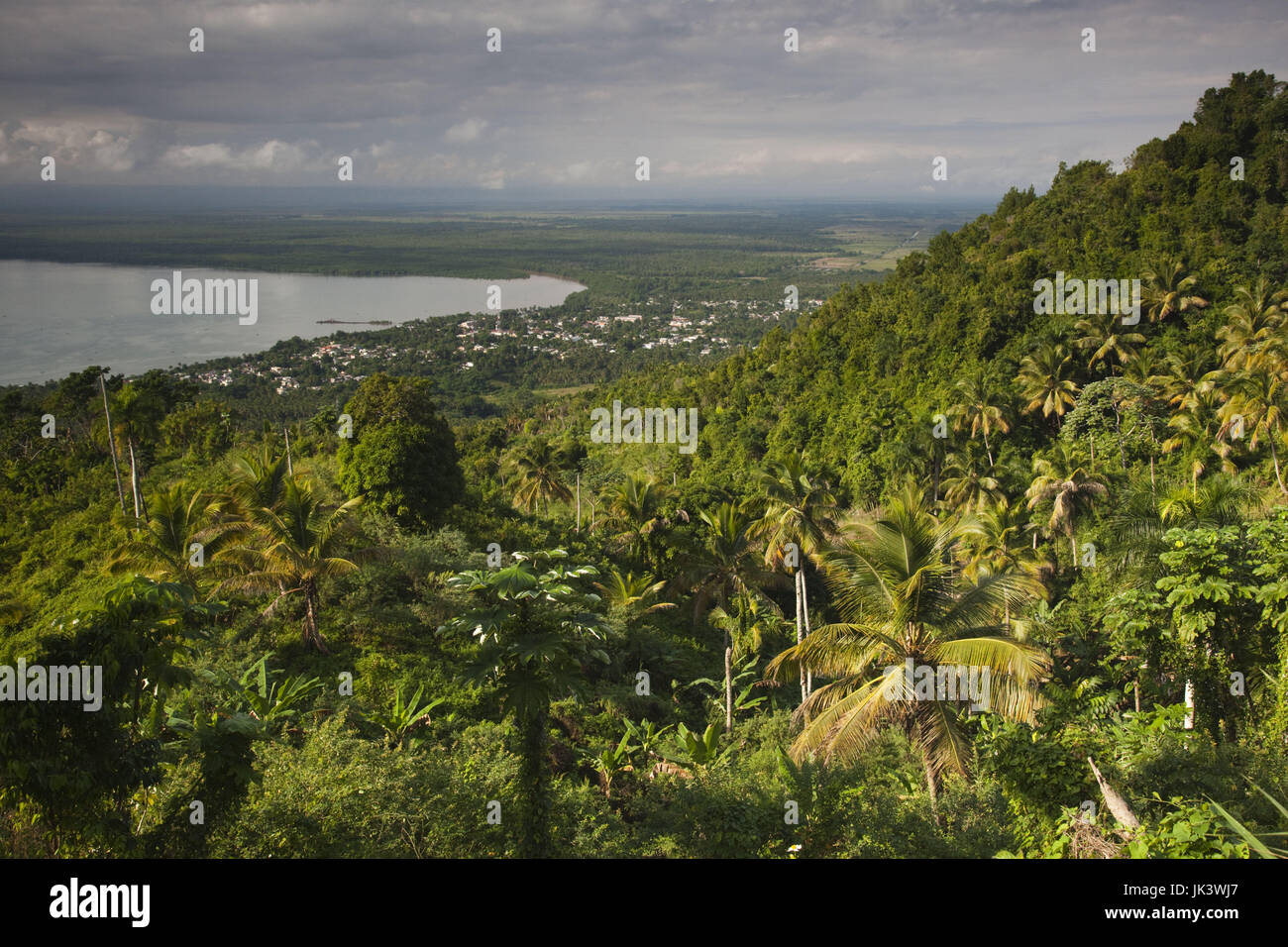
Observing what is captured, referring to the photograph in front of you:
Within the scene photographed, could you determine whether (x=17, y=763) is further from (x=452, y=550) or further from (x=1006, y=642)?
(x=452, y=550)

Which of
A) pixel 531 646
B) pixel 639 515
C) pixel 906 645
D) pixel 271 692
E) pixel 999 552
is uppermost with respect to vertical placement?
pixel 531 646

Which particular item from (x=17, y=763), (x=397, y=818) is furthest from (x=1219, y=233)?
(x=17, y=763)

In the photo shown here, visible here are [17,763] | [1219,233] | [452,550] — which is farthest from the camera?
[1219,233]

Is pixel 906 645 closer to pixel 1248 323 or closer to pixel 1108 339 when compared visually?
pixel 1248 323

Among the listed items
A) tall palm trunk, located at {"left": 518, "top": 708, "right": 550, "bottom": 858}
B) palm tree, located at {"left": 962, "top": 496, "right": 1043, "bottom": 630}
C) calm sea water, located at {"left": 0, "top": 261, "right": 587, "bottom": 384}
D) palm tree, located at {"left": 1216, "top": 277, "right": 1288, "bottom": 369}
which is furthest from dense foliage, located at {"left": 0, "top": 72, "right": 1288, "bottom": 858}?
calm sea water, located at {"left": 0, "top": 261, "right": 587, "bottom": 384}

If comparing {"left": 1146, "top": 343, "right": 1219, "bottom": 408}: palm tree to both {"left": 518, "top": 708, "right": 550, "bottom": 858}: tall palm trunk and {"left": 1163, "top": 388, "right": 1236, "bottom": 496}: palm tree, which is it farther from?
{"left": 518, "top": 708, "right": 550, "bottom": 858}: tall palm trunk

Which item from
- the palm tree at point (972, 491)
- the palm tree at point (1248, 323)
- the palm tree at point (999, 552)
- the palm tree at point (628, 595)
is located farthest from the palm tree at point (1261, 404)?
the palm tree at point (628, 595)


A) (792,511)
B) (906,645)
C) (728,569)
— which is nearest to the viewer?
(906,645)

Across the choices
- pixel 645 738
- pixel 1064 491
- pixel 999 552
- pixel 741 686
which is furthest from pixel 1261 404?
pixel 645 738
